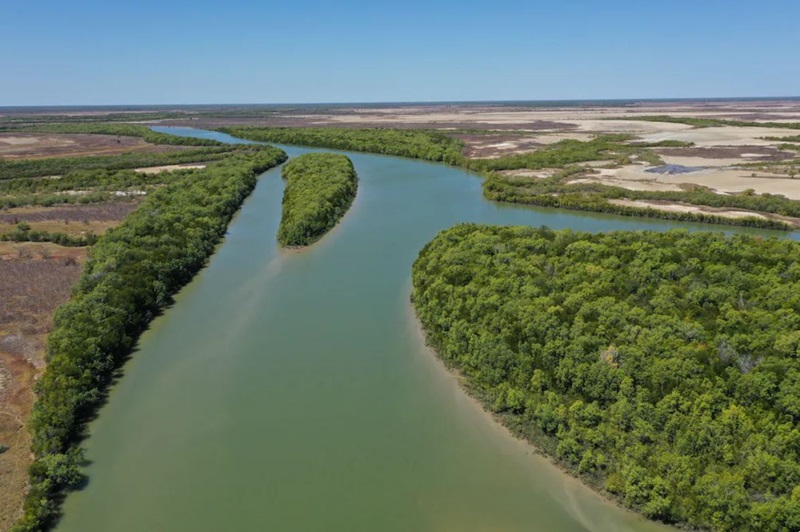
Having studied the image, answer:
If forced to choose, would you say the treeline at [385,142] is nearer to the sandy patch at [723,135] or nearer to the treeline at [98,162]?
the treeline at [98,162]

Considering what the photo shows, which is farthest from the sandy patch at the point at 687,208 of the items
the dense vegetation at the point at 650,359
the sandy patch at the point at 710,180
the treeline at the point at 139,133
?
the treeline at the point at 139,133

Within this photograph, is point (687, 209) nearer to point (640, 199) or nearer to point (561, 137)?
point (640, 199)

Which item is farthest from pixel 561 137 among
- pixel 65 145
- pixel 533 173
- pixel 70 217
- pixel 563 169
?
pixel 65 145

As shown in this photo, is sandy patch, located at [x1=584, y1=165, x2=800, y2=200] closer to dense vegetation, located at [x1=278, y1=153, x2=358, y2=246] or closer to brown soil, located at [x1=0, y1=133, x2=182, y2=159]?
dense vegetation, located at [x1=278, y1=153, x2=358, y2=246]

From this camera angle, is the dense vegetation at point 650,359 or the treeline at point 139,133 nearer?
the dense vegetation at point 650,359

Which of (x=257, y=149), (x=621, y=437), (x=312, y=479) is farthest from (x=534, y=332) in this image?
(x=257, y=149)

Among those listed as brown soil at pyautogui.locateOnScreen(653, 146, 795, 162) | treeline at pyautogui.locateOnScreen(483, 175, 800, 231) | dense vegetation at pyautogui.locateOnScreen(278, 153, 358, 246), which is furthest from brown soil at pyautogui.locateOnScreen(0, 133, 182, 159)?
brown soil at pyautogui.locateOnScreen(653, 146, 795, 162)
